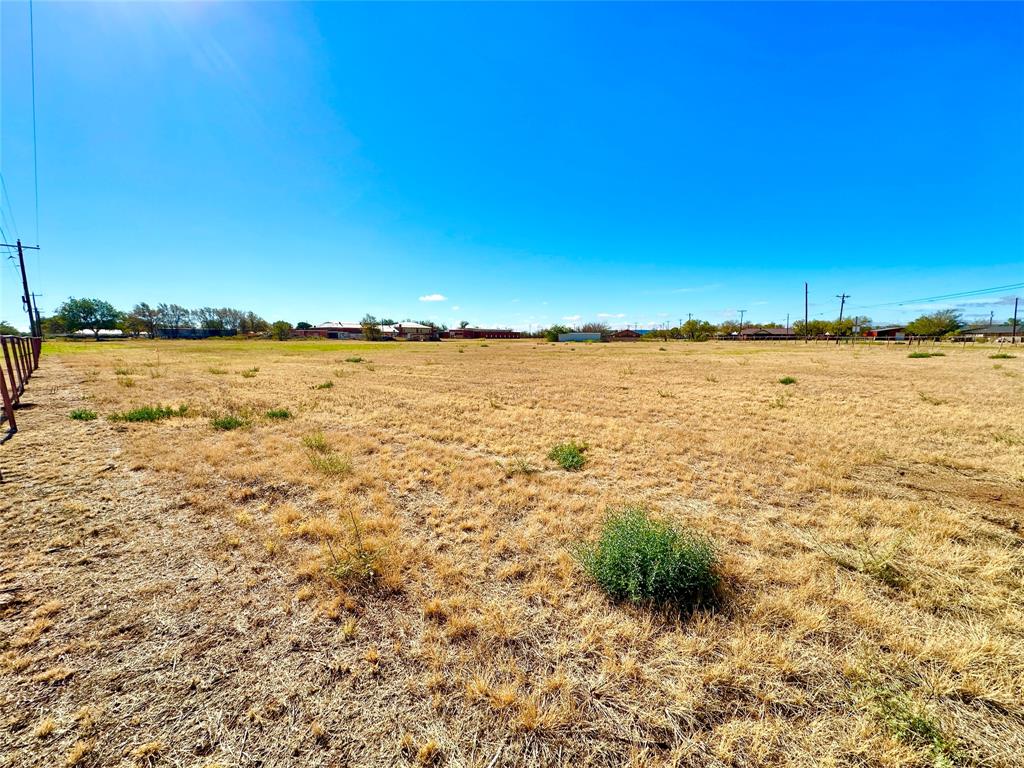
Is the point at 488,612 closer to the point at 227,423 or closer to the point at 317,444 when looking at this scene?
the point at 317,444

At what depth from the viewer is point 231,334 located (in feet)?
433

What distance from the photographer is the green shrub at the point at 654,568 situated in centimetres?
323

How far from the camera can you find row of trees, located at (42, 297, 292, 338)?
362 ft

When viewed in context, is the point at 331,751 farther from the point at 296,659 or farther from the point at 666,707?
the point at 666,707

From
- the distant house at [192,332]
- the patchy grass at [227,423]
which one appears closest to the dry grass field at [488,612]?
the patchy grass at [227,423]

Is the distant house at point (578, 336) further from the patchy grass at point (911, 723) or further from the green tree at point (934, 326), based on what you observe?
the patchy grass at point (911, 723)

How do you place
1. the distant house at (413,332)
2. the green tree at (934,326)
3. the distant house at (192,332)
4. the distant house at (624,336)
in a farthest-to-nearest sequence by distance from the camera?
the distant house at (192,332) < the distant house at (413,332) < the distant house at (624,336) < the green tree at (934,326)

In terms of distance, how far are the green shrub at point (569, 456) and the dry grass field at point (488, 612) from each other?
9.3 inches

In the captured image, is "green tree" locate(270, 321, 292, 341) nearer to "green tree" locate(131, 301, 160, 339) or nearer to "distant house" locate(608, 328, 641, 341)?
"green tree" locate(131, 301, 160, 339)

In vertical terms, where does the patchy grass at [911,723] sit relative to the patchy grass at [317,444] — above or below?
below

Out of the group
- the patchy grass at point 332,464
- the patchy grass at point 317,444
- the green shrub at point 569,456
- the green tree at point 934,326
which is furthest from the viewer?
the green tree at point 934,326

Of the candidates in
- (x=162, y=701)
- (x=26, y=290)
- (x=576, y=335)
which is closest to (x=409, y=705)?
(x=162, y=701)

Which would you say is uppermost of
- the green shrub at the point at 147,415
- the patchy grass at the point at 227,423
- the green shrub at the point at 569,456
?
the green shrub at the point at 147,415

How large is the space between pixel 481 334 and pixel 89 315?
12367 cm
